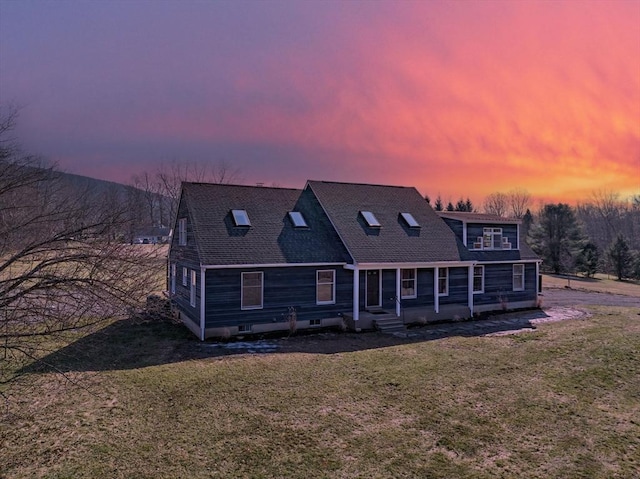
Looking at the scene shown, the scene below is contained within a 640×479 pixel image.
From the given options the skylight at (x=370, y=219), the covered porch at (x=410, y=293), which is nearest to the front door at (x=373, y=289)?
the covered porch at (x=410, y=293)

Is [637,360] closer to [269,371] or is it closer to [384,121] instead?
[269,371]

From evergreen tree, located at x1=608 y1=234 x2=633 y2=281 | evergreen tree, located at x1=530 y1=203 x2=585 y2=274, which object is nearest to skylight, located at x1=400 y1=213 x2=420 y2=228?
evergreen tree, located at x1=530 y1=203 x2=585 y2=274

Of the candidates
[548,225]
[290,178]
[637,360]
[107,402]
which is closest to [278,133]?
[290,178]

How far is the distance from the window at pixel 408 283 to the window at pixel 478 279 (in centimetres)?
458

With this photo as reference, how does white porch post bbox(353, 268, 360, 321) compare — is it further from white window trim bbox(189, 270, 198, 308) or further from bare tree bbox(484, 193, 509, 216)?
bare tree bbox(484, 193, 509, 216)

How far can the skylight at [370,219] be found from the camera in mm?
20719

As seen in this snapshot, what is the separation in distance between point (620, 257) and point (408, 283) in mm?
41594

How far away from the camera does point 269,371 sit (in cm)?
1171

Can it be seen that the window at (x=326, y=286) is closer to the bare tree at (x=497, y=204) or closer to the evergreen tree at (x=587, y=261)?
the evergreen tree at (x=587, y=261)

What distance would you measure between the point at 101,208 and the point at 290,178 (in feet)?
93.7

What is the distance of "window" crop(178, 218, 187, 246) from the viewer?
19.1 m

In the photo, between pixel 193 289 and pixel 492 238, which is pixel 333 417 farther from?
pixel 492 238

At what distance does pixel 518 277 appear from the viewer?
2388cm

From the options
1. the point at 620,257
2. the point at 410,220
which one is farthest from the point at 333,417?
the point at 620,257
